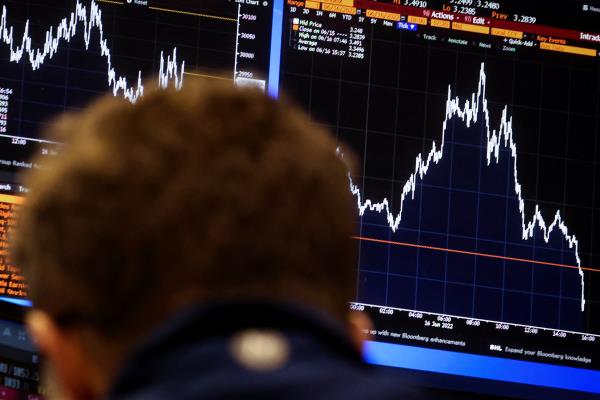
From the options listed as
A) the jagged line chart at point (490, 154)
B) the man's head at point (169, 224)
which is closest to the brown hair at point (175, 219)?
the man's head at point (169, 224)

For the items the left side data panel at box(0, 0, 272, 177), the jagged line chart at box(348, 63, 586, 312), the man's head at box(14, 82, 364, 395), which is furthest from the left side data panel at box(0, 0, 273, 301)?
the man's head at box(14, 82, 364, 395)

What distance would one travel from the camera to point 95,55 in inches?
82.8

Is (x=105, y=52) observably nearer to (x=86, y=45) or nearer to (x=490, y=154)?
(x=86, y=45)

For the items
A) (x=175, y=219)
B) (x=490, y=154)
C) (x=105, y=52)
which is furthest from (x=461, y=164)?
(x=175, y=219)

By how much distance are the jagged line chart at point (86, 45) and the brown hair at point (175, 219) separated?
1.33m

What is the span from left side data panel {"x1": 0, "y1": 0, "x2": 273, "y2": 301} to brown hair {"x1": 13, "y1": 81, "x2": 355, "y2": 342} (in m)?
1.30

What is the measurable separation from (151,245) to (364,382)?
152 mm

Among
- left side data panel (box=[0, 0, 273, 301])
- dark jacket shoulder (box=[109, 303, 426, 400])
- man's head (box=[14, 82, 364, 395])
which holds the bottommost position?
dark jacket shoulder (box=[109, 303, 426, 400])

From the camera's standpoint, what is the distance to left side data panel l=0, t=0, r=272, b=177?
2.06 m

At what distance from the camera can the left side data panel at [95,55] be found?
2053 mm

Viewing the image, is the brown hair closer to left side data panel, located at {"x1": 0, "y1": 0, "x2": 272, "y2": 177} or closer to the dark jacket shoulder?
the dark jacket shoulder

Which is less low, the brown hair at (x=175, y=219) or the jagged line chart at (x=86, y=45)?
the jagged line chart at (x=86, y=45)

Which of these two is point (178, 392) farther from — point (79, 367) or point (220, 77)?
point (220, 77)

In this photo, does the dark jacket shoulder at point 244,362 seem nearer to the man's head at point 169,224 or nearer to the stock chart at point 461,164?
the man's head at point 169,224
